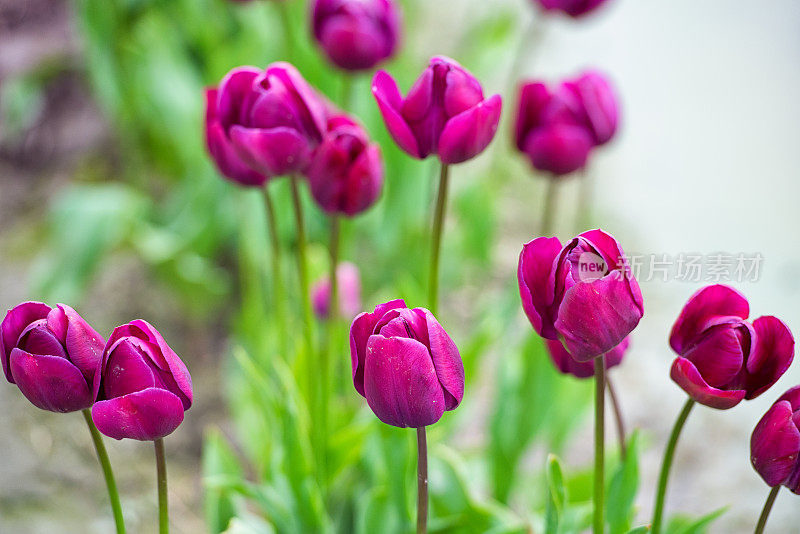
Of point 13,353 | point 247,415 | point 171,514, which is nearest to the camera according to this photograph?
point 13,353

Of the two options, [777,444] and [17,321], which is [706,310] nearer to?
[777,444]

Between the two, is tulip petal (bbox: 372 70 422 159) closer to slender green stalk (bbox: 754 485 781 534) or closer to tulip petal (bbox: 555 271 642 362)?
tulip petal (bbox: 555 271 642 362)

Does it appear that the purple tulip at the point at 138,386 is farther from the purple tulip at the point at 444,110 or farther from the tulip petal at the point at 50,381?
the purple tulip at the point at 444,110

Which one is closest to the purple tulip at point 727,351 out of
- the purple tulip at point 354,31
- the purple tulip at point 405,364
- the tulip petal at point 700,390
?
the tulip petal at point 700,390

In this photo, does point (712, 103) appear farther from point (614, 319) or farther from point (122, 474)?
point (614, 319)

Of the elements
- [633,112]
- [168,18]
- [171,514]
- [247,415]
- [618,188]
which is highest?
[168,18]

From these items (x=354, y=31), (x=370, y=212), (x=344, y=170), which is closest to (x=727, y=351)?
(x=344, y=170)

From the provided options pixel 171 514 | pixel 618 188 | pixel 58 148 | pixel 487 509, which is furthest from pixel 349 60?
pixel 58 148
